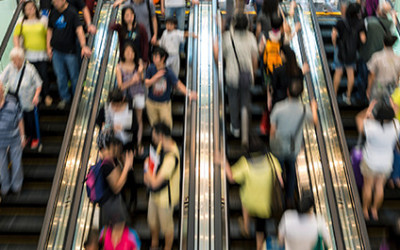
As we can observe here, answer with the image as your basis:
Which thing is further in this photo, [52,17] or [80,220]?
[52,17]

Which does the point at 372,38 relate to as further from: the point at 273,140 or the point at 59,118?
the point at 59,118

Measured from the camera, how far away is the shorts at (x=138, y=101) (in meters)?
5.39

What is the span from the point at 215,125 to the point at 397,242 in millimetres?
2485

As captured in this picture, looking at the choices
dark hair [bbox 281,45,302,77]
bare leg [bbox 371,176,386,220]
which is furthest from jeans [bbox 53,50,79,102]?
bare leg [bbox 371,176,386,220]

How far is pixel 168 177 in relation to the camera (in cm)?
412

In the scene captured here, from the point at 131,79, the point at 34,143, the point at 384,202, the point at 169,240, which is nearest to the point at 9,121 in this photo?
the point at 34,143

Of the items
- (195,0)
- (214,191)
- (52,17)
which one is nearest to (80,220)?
(214,191)

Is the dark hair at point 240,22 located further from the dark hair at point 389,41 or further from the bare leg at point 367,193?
the bare leg at point 367,193

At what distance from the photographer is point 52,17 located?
5891 millimetres

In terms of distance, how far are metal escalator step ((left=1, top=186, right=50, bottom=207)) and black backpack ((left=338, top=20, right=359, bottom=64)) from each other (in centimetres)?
445

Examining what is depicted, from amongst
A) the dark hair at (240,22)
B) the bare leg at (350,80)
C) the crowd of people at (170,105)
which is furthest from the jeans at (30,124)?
the bare leg at (350,80)

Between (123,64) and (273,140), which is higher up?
(123,64)

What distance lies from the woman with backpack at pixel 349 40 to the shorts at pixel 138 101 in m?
2.91

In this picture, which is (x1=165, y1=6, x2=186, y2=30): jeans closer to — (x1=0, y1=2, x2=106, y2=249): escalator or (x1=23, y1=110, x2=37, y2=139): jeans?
(x1=0, y1=2, x2=106, y2=249): escalator
